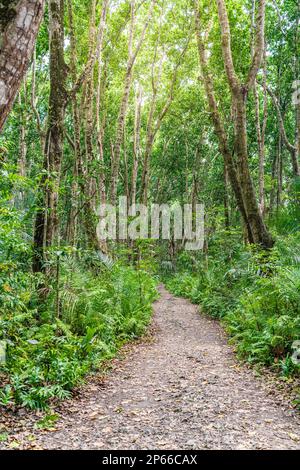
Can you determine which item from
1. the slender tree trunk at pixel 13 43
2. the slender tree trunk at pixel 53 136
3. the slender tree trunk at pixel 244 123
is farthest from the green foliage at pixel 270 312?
the slender tree trunk at pixel 13 43

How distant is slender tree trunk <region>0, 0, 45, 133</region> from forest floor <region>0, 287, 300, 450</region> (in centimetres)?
321

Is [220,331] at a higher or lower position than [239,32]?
lower

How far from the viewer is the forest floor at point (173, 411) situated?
12.8ft

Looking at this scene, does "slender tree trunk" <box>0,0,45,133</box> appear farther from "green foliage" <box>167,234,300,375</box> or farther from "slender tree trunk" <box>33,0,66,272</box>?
"green foliage" <box>167,234,300,375</box>

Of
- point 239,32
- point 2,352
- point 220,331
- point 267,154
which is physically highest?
point 239,32

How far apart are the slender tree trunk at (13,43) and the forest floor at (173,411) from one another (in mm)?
3211

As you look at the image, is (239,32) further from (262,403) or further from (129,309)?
(262,403)

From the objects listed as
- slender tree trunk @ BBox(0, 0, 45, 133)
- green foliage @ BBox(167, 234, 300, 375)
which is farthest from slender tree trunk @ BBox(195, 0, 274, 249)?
slender tree trunk @ BBox(0, 0, 45, 133)

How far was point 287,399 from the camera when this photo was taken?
4977mm

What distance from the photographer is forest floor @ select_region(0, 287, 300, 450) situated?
389 centimetres

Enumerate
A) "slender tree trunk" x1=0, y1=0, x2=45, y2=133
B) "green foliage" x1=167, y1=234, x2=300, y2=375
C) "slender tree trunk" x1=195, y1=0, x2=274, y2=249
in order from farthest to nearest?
"slender tree trunk" x1=195, y1=0, x2=274, y2=249 → "green foliage" x1=167, y1=234, x2=300, y2=375 → "slender tree trunk" x1=0, y1=0, x2=45, y2=133
